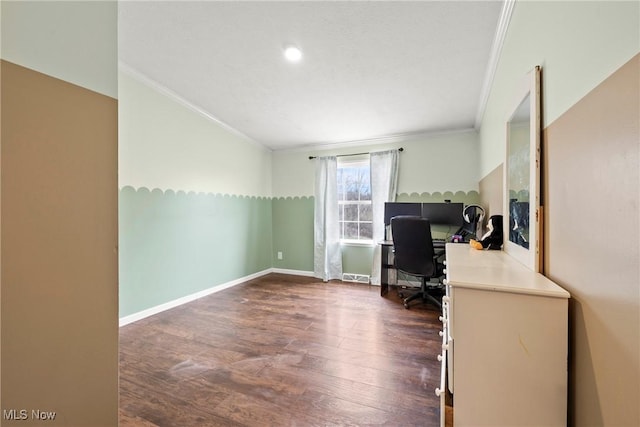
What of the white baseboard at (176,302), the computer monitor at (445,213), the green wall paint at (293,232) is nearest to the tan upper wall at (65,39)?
the white baseboard at (176,302)

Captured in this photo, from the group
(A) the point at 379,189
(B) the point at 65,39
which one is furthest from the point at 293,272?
(B) the point at 65,39

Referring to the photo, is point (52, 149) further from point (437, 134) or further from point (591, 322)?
point (437, 134)

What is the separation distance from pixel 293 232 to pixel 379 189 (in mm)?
1718

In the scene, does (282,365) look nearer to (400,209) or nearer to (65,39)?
(65,39)

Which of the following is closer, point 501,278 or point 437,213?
point 501,278

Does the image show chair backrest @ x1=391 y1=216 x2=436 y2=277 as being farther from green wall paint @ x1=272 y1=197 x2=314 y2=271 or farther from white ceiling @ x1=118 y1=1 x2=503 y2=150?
green wall paint @ x1=272 y1=197 x2=314 y2=271

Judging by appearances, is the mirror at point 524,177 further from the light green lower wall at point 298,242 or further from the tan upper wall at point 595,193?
the light green lower wall at point 298,242

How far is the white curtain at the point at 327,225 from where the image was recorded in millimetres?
4164

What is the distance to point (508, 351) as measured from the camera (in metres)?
0.85

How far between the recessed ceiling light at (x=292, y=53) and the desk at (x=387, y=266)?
2449 mm

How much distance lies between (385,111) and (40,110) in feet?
9.93

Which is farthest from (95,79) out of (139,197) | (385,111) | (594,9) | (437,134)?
(437,134)

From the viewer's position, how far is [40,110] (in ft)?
1.78

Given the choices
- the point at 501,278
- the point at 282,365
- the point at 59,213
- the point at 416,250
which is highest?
the point at 59,213
